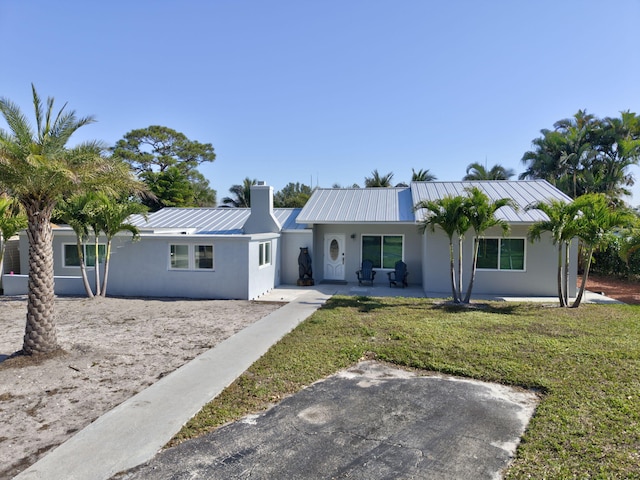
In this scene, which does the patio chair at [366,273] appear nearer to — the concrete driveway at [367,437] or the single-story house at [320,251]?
the single-story house at [320,251]

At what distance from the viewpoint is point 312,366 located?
21.3 ft

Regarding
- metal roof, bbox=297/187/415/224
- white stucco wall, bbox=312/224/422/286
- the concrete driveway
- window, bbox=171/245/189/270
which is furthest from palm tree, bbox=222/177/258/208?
the concrete driveway

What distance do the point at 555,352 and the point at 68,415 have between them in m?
7.50

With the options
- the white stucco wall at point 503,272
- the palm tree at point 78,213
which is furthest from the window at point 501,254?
the palm tree at point 78,213

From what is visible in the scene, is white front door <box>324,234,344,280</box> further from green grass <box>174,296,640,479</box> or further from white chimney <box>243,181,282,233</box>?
green grass <box>174,296,640,479</box>

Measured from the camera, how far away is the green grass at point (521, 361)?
3994 mm

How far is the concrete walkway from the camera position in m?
3.76

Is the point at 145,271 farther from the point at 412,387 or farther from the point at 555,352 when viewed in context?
the point at 555,352

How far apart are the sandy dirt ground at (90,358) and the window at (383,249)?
550 cm

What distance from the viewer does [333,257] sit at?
16.3 meters

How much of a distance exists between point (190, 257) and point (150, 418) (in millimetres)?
8897

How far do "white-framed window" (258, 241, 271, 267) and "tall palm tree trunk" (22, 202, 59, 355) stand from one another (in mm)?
7433

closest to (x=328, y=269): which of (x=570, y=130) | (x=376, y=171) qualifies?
(x=376, y=171)

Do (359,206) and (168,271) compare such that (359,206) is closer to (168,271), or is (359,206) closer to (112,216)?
(168,271)
